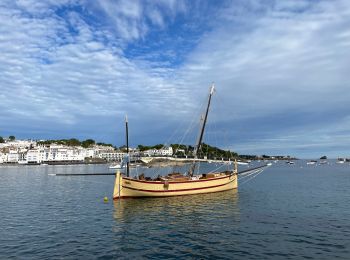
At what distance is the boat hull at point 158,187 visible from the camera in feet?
131

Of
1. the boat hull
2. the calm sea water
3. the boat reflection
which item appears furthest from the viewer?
the boat hull

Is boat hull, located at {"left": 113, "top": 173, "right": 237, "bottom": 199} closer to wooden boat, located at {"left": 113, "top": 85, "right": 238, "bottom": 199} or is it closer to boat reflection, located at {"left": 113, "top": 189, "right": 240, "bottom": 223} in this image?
wooden boat, located at {"left": 113, "top": 85, "right": 238, "bottom": 199}

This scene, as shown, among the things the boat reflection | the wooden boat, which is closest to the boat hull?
the wooden boat

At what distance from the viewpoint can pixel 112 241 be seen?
21.9 metres

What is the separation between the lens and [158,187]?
4156 centimetres

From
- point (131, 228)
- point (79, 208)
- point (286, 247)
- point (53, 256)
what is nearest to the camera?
point (53, 256)

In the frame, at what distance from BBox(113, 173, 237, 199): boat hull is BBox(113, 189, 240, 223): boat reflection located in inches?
28.5

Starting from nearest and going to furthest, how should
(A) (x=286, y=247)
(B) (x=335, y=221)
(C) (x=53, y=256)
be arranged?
(C) (x=53, y=256) < (A) (x=286, y=247) < (B) (x=335, y=221)

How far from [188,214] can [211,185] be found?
15750 millimetres

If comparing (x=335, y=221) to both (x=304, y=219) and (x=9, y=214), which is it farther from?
(x=9, y=214)

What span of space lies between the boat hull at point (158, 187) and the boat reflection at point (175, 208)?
72cm

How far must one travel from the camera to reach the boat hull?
131 ft

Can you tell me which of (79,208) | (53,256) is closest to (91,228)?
(53,256)

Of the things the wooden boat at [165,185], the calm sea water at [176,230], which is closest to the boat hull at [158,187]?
the wooden boat at [165,185]
